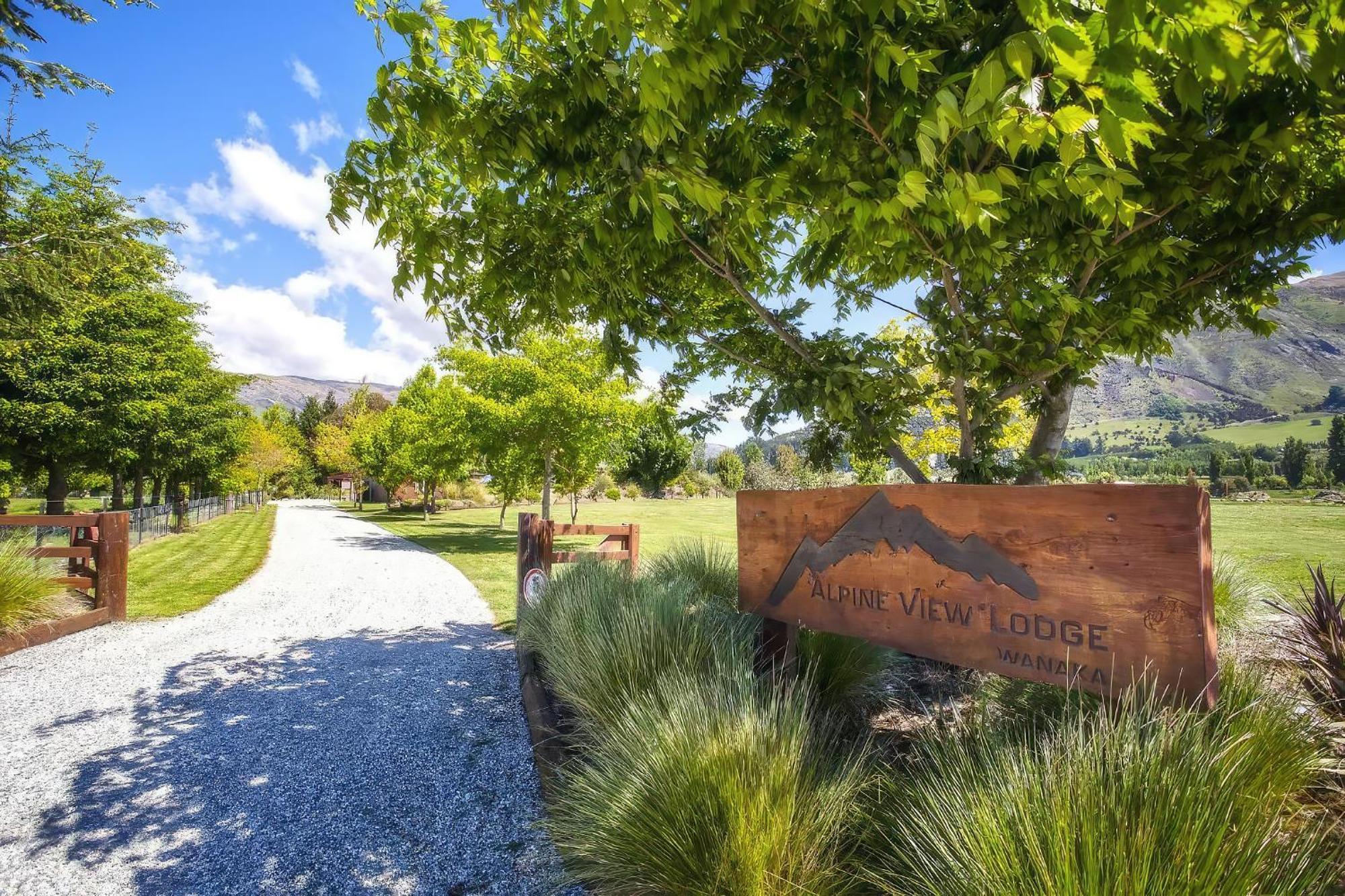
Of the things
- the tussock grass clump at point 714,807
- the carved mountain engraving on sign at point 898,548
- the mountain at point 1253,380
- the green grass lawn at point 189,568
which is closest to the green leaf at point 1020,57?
the carved mountain engraving on sign at point 898,548

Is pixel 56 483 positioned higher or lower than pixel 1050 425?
lower

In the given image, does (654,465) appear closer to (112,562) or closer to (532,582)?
(112,562)

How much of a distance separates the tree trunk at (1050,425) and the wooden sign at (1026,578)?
1407 mm

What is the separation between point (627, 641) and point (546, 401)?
12844 millimetres

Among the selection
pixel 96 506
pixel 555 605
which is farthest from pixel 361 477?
pixel 555 605

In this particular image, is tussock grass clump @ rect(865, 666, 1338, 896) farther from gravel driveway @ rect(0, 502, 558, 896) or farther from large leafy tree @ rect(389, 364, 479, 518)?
large leafy tree @ rect(389, 364, 479, 518)

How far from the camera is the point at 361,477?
5200cm

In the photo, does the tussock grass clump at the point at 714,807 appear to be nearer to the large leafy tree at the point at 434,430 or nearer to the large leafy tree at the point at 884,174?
the large leafy tree at the point at 884,174

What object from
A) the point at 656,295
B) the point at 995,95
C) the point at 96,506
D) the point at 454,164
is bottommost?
the point at 96,506

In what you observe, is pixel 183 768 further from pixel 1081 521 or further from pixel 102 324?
pixel 102 324

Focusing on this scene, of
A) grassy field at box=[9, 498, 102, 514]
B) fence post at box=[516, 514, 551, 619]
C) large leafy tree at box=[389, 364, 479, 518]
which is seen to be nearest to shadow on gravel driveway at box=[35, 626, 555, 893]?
fence post at box=[516, 514, 551, 619]

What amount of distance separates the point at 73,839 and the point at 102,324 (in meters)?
23.0

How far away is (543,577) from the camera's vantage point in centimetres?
666

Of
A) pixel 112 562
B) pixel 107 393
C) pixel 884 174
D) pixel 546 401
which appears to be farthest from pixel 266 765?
pixel 107 393
